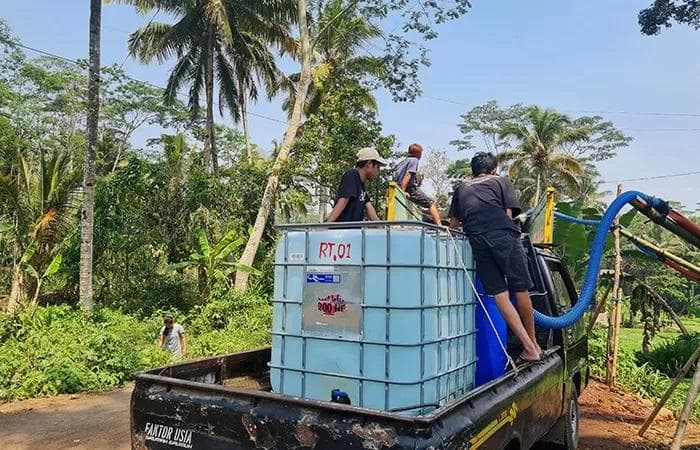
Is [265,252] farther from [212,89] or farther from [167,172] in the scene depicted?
[212,89]

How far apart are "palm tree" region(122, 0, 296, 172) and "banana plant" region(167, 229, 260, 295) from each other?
4.67m

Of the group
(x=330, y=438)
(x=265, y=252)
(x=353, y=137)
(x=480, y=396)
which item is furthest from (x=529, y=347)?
(x=265, y=252)

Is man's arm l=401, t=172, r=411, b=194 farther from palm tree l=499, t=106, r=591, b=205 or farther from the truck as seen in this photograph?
palm tree l=499, t=106, r=591, b=205

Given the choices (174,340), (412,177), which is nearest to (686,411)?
(412,177)

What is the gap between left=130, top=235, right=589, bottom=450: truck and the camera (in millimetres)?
2424

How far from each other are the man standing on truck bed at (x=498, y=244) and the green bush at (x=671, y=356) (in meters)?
8.53

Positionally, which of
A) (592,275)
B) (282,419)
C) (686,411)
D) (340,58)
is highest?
(340,58)

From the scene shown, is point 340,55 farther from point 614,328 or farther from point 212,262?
point 614,328

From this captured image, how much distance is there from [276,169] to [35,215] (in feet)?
19.8

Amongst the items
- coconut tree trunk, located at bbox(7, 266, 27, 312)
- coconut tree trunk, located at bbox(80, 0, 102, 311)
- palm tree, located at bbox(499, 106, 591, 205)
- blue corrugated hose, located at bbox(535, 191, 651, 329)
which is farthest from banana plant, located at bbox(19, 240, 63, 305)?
palm tree, located at bbox(499, 106, 591, 205)

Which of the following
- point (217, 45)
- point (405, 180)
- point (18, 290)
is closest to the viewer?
point (405, 180)

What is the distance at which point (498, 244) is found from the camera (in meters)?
3.53

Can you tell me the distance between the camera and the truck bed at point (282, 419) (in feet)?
7.86

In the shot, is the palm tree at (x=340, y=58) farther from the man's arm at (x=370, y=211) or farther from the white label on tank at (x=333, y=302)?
the white label on tank at (x=333, y=302)
